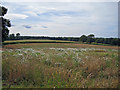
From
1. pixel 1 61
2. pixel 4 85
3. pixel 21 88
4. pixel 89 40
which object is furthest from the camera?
pixel 89 40

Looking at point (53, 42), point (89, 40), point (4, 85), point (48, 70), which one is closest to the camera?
point (4, 85)

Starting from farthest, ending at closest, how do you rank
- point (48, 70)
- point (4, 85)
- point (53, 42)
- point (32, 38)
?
1. point (53, 42)
2. point (32, 38)
3. point (48, 70)
4. point (4, 85)

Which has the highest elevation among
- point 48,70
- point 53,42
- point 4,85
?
point 53,42

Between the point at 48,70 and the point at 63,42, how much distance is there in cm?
1321

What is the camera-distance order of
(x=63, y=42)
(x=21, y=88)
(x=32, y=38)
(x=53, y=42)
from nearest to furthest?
(x=21, y=88) < (x=32, y=38) < (x=53, y=42) < (x=63, y=42)

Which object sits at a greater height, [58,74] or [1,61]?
[1,61]

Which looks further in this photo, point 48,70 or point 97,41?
point 97,41

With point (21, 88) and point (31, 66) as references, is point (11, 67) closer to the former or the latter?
point (31, 66)

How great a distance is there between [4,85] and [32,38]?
1171 centimetres

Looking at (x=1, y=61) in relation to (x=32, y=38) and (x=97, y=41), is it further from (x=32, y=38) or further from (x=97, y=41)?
(x=97, y=41)

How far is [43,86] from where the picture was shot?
426 centimetres

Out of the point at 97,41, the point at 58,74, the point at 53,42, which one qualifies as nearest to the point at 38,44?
the point at 53,42

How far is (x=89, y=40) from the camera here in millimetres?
22234

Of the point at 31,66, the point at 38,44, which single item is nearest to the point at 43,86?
the point at 31,66
